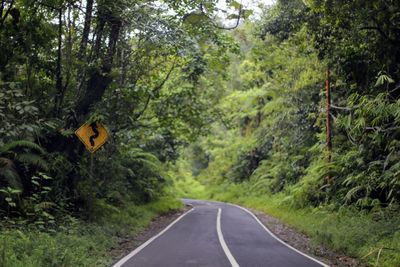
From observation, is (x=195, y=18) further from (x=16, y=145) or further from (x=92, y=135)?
(x=16, y=145)

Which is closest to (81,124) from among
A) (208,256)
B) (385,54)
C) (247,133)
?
(208,256)

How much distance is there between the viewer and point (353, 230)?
12.9 m

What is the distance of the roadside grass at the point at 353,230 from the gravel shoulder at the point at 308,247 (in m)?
0.20

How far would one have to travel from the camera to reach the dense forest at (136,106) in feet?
36.2

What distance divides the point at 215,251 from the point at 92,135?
4630 mm

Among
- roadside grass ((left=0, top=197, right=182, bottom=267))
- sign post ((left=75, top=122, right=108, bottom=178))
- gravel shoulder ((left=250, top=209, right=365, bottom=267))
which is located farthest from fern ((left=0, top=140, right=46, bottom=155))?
gravel shoulder ((left=250, top=209, right=365, bottom=267))

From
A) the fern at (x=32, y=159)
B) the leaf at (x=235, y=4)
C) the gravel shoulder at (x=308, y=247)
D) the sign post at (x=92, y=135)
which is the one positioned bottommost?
the gravel shoulder at (x=308, y=247)

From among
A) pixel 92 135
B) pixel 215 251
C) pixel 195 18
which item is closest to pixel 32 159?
pixel 92 135

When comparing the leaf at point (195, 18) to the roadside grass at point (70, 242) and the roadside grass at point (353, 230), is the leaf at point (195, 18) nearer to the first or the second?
the roadside grass at point (70, 242)

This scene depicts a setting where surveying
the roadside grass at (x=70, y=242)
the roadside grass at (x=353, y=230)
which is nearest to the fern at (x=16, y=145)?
the roadside grass at (x=70, y=242)

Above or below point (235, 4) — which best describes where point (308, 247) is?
below

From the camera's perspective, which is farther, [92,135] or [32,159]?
[92,135]

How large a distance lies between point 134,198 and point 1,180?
1166 cm

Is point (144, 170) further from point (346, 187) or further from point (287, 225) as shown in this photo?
point (346, 187)
